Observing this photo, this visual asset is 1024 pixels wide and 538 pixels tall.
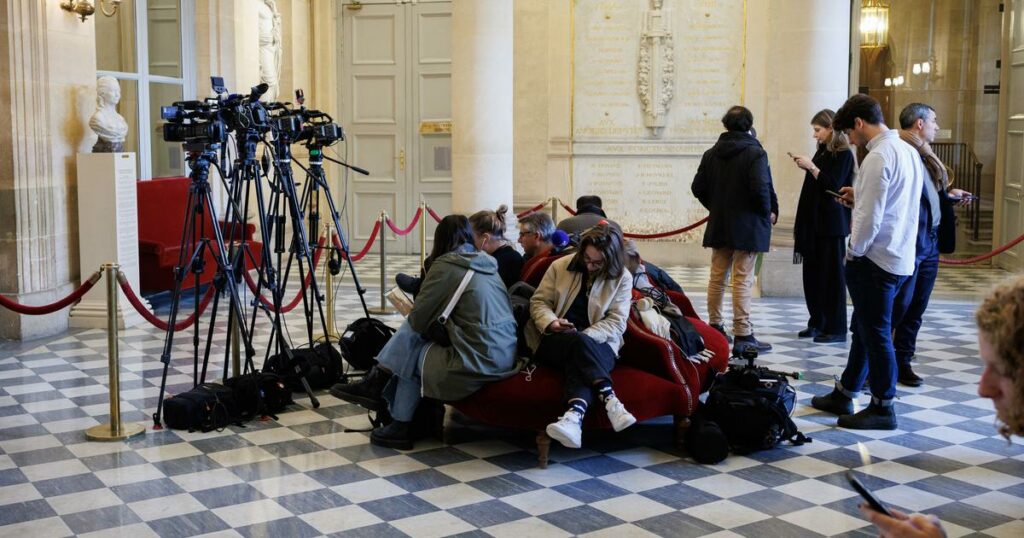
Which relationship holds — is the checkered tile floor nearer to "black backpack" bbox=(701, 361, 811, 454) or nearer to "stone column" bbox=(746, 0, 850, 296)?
"black backpack" bbox=(701, 361, 811, 454)

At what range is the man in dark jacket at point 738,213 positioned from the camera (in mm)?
8414

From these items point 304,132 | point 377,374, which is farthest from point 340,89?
point 377,374

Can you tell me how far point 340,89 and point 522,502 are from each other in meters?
10.5

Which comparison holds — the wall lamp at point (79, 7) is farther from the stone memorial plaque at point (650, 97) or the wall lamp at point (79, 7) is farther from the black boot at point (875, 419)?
the black boot at point (875, 419)

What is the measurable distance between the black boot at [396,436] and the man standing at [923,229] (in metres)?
2.81

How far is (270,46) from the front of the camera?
43.5 ft

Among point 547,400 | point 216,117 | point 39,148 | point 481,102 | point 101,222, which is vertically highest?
point 481,102

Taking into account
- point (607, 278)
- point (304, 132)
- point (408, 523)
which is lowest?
point (408, 523)

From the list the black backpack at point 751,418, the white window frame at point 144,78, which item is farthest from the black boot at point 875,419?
the white window frame at point 144,78

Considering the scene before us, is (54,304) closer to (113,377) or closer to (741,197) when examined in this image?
(113,377)

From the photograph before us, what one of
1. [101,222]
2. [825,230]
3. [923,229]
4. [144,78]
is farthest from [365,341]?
[144,78]

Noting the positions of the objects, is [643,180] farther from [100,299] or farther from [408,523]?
[408,523]

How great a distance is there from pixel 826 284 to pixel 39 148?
6322 mm

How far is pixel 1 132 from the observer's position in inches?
355
